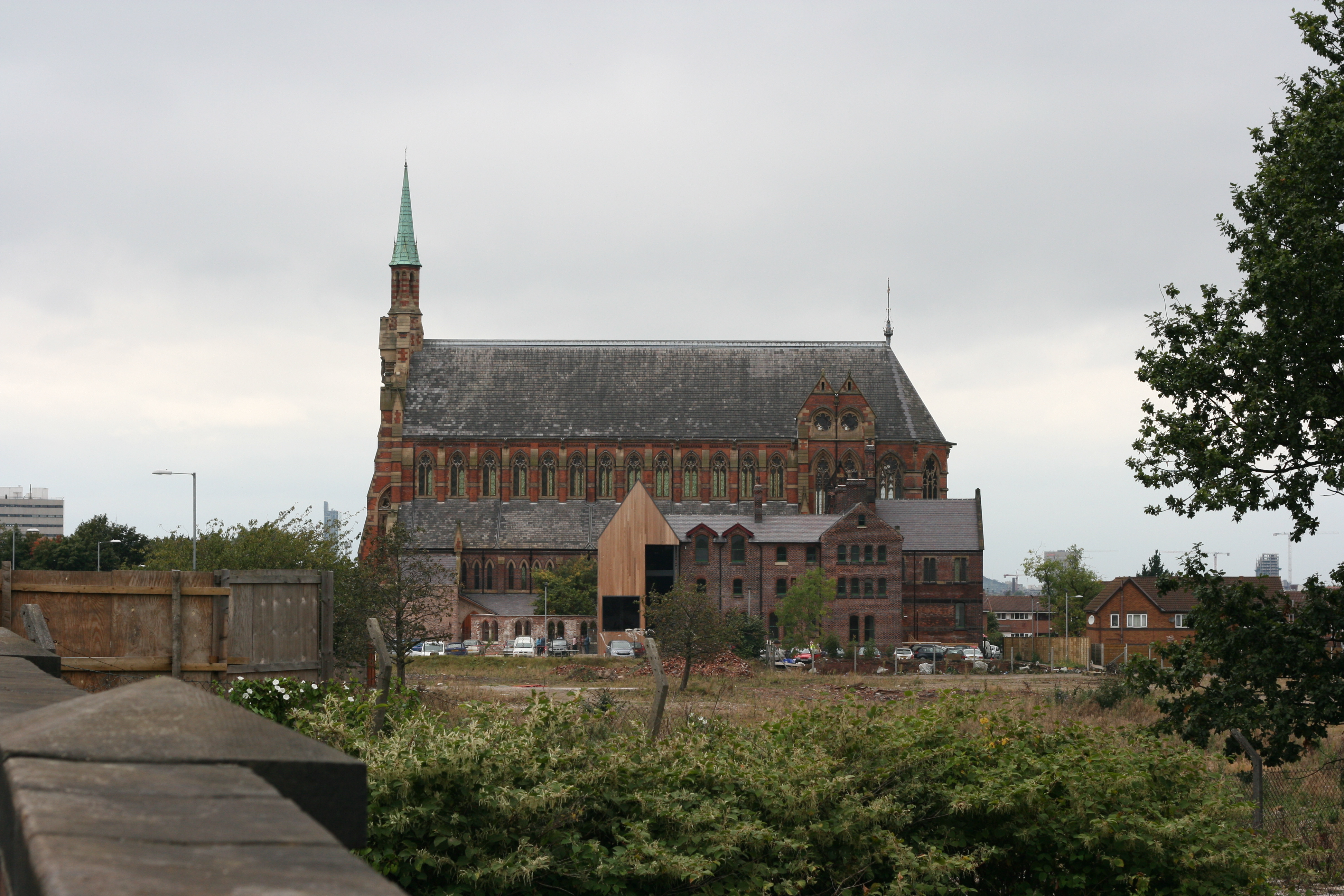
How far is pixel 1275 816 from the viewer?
1706cm

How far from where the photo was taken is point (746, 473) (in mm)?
88875

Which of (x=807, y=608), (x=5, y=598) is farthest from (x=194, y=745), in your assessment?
(x=807, y=608)

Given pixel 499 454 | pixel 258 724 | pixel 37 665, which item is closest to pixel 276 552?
pixel 37 665

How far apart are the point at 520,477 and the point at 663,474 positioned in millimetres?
9746

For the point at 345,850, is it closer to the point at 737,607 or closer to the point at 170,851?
the point at 170,851

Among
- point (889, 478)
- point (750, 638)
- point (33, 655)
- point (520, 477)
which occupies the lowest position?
point (750, 638)

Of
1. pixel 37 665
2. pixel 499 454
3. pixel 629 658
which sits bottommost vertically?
pixel 629 658

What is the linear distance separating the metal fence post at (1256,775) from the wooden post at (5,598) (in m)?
14.0

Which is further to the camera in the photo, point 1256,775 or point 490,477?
point 490,477

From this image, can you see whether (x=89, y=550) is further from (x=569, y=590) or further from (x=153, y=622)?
(x=153, y=622)

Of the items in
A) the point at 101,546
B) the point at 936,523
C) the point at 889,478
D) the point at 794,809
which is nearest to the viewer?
the point at 794,809

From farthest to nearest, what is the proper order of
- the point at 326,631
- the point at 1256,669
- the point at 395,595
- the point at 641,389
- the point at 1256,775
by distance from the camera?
the point at 641,389 < the point at 395,595 < the point at 1256,669 < the point at 326,631 < the point at 1256,775

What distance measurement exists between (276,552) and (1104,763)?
34822mm

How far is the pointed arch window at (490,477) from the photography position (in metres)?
88.6
